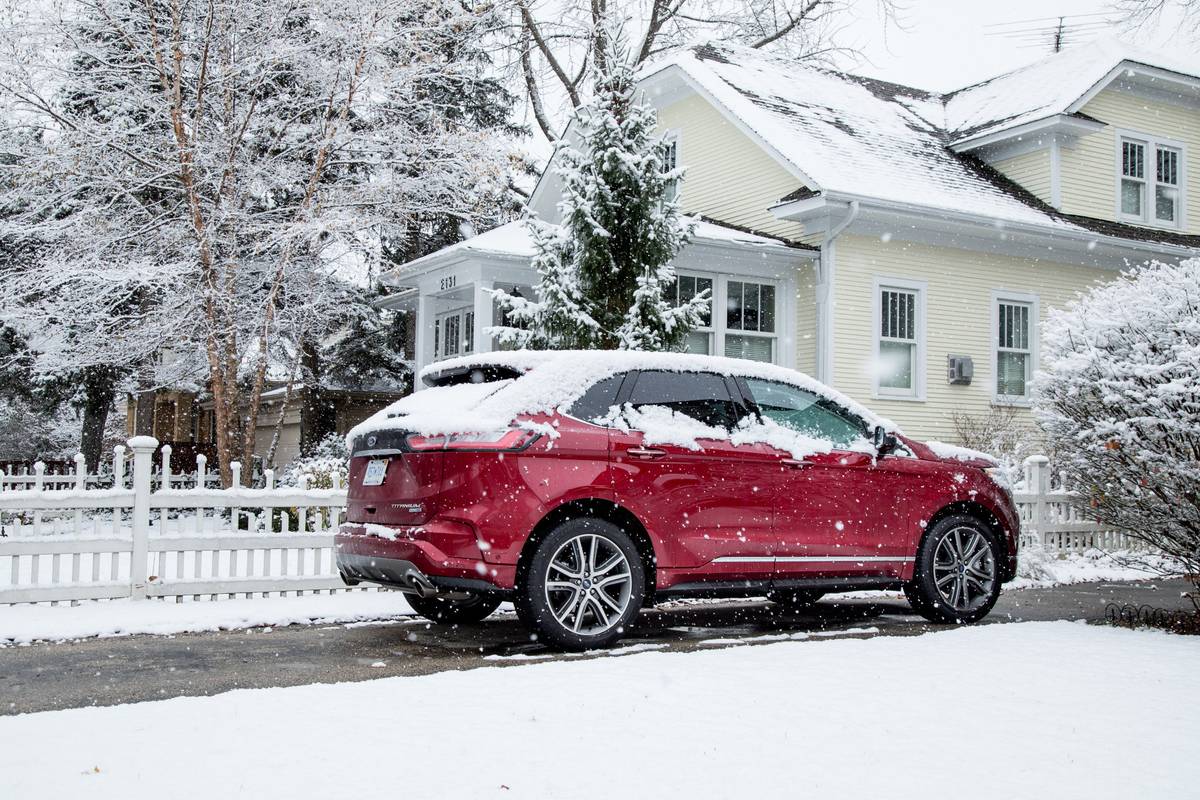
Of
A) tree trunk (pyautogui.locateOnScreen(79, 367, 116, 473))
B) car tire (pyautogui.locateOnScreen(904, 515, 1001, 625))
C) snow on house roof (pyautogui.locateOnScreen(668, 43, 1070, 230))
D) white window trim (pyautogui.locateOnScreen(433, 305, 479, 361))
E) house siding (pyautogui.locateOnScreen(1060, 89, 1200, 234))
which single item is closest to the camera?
car tire (pyautogui.locateOnScreen(904, 515, 1001, 625))

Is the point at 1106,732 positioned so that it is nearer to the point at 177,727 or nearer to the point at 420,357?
the point at 177,727

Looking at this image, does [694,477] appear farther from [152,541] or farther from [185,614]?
[152,541]

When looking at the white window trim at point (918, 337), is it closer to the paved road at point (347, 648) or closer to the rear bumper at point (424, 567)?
the paved road at point (347, 648)

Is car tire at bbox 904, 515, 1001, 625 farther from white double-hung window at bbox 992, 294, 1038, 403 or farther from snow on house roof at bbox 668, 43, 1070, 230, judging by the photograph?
white double-hung window at bbox 992, 294, 1038, 403

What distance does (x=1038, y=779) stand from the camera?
405cm

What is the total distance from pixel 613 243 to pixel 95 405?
53.9 feet

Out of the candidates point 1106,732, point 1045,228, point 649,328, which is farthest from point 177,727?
point 1045,228

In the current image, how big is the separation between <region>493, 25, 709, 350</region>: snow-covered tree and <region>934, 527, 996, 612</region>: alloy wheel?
16.1 ft

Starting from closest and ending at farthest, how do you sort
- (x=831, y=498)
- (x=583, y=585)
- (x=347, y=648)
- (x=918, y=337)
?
(x=583, y=585) → (x=347, y=648) → (x=831, y=498) → (x=918, y=337)

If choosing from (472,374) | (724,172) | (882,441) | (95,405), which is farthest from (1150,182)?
(95,405)

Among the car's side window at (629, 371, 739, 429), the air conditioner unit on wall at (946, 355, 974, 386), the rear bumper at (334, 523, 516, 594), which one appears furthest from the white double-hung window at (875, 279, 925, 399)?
the rear bumper at (334, 523, 516, 594)

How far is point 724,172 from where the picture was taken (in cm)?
1962

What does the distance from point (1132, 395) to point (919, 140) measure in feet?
43.9

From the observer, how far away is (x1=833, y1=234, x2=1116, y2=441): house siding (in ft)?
56.4
